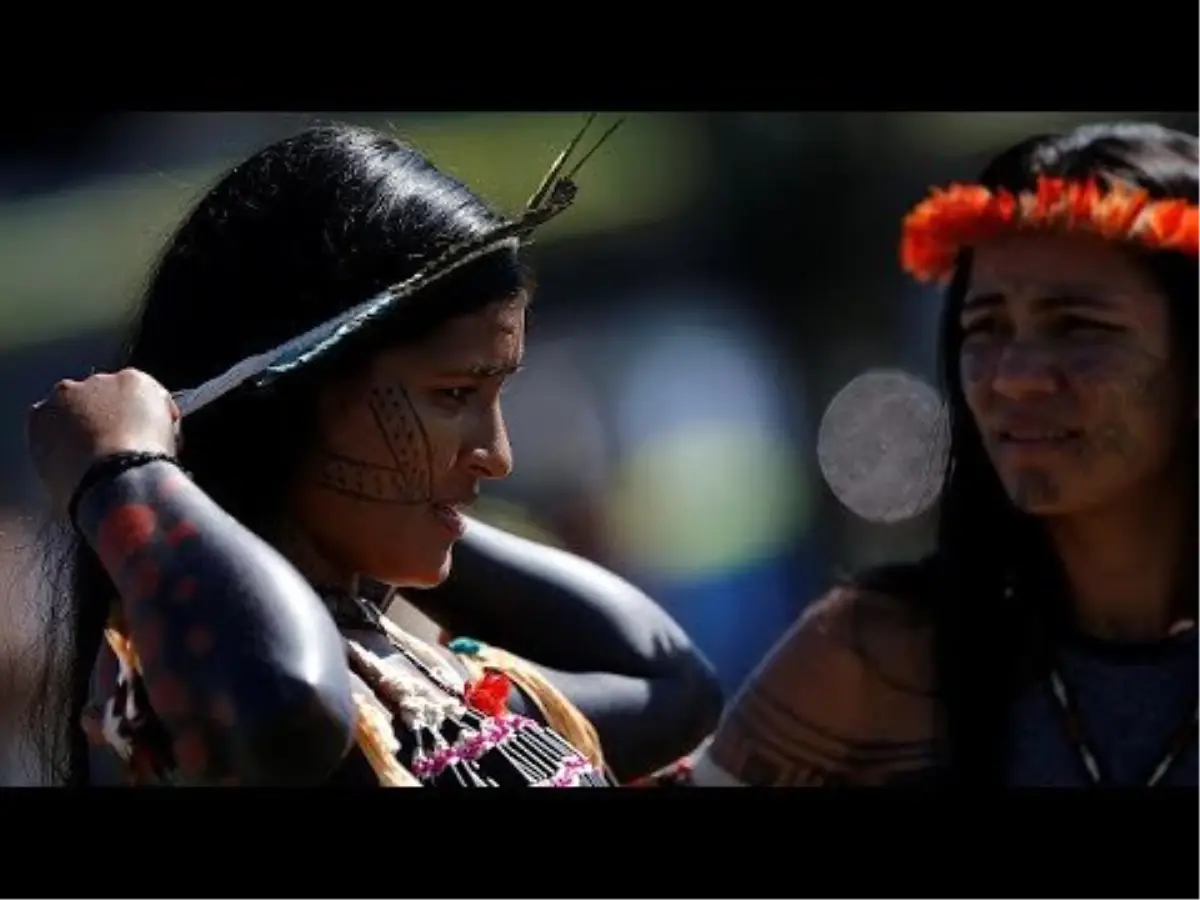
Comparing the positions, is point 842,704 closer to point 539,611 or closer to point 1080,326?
point 539,611

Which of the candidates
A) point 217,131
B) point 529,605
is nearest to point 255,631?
point 529,605

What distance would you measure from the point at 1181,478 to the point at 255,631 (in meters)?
1.10

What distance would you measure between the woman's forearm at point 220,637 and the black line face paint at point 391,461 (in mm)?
193

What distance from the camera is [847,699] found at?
279 centimetres

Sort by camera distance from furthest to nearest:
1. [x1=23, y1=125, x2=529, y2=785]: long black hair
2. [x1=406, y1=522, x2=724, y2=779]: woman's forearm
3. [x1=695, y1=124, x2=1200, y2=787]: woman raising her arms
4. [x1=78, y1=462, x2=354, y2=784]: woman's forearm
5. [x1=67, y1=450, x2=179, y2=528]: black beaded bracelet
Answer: [x1=406, y1=522, x2=724, y2=779]: woman's forearm → [x1=695, y1=124, x2=1200, y2=787]: woman raising her arms → [x1=23, y1=125, x2=529, y2=785]: long black hair → [x1=67, y1=450, x2=179, y2=528]: black beaded bracelet → [x1=78, y1=462, x2=354, y2=784]: woman's forearm

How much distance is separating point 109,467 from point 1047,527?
1.06 m

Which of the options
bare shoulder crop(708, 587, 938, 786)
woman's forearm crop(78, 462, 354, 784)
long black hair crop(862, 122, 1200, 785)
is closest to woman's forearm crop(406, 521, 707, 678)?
bare shoulder crop(708, 587, 938, 786)

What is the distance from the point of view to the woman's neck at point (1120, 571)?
277 cm

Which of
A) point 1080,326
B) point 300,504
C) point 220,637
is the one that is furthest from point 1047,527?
point 220,637

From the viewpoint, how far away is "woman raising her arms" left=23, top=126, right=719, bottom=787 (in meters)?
2.40

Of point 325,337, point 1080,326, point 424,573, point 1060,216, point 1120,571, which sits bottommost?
point 424,573

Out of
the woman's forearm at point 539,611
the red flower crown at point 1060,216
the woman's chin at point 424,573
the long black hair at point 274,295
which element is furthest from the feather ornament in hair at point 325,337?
the red flower crown at point 1060,216

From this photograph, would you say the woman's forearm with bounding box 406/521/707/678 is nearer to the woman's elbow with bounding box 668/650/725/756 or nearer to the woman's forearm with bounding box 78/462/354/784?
the woman's elbow with bounding box 668/650/725/756
